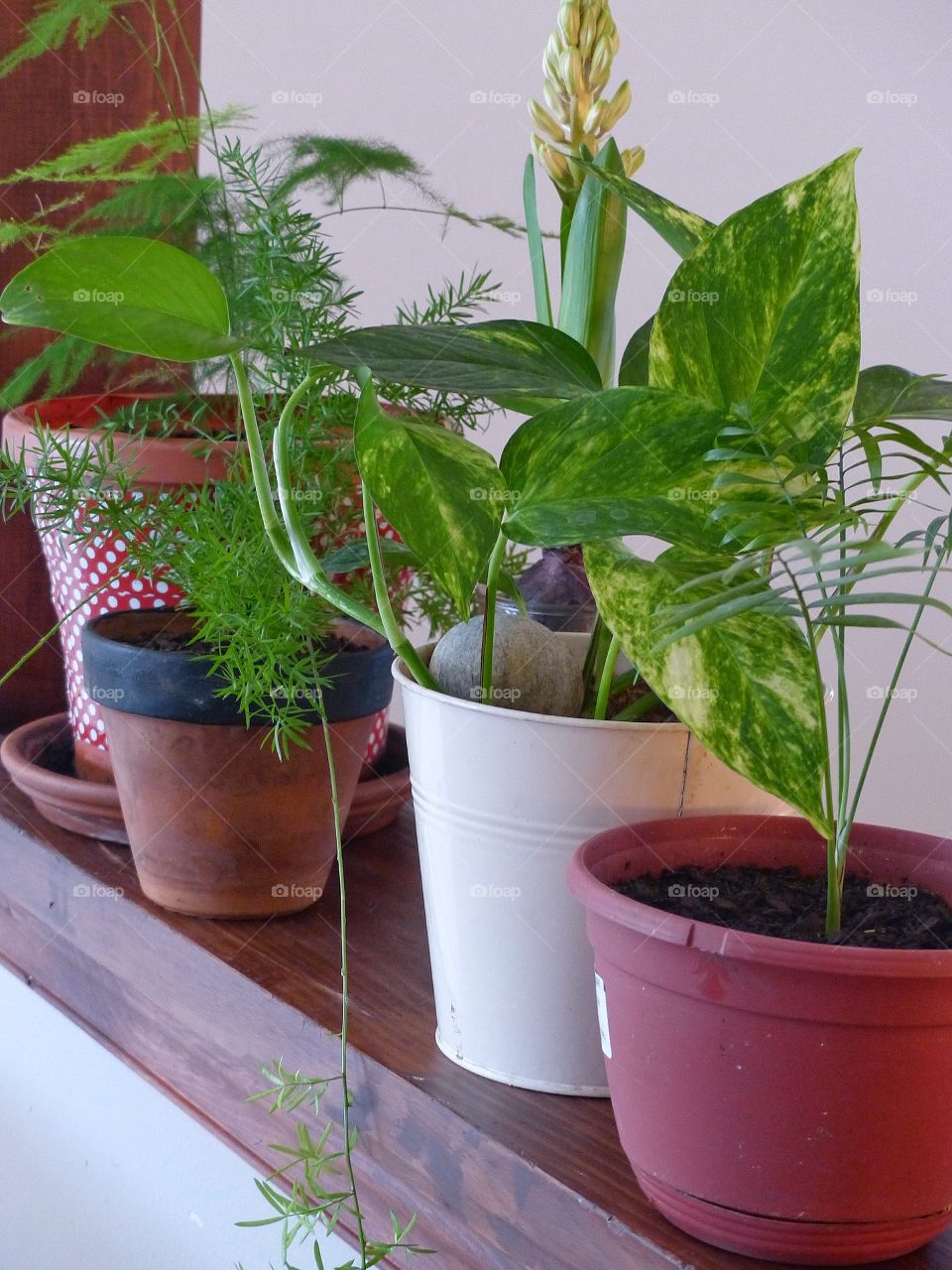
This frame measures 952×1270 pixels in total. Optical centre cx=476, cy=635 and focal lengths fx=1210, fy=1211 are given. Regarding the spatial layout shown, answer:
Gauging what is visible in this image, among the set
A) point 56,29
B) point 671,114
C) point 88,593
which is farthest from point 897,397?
point 671,114

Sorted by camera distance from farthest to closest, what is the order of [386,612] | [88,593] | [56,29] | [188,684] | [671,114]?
[671,114] < [56,29] < [88,593] < [188,684] < [386,612]

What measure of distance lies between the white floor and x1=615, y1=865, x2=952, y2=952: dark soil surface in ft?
0.92

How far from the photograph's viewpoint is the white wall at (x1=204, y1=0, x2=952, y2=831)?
1.27 meters

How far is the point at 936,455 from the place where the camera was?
374mm

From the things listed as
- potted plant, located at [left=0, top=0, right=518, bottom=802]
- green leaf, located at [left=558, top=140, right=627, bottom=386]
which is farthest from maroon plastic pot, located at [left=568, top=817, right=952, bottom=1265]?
potted plant, located at [left=0, top=0, right=518, bottom=802]

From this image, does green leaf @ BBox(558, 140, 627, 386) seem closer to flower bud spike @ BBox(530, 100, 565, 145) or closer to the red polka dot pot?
flower bud spike @ BBox(530, 100, 565, 145)

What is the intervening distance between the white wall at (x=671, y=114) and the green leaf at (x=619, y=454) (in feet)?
3.10

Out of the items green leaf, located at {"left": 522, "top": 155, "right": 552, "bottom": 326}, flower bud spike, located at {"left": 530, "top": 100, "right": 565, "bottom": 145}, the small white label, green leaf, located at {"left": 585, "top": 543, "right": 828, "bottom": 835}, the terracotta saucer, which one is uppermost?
flower bud spike, located at {"left": 530, "top": 100, "right": 565, "bottom": 145}

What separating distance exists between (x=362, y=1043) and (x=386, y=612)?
195 mm

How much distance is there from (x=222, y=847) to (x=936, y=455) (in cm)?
40

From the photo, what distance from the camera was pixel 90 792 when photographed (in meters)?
0.75

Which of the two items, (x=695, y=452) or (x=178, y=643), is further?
(x=178, y=643)

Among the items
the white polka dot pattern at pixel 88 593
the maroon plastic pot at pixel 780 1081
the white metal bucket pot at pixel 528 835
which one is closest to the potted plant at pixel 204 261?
the white polka dot pattern at pixel 88 593

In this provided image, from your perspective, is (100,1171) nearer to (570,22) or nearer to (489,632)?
(489,632)
